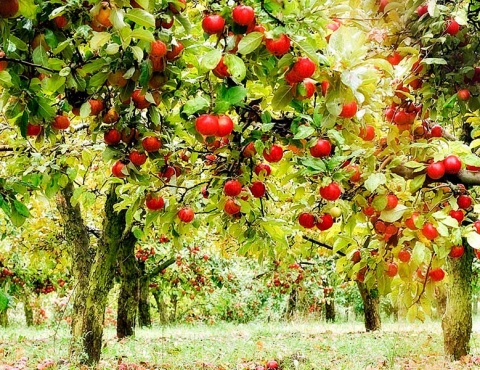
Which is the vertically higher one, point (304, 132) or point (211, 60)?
point (211, 60)

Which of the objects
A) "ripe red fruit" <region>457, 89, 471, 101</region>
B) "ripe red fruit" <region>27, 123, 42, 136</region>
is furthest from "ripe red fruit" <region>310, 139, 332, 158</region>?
"ripe red fruit" <region>27, 123, 42, 136</region>

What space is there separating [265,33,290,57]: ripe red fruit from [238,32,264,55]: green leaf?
1.7 inches

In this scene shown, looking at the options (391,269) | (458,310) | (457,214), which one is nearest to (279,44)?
(457,214)

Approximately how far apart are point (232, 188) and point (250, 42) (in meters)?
1.37

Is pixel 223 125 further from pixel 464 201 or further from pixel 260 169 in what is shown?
pixel 464 201

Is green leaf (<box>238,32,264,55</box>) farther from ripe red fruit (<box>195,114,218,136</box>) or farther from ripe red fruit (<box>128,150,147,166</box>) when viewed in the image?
ripe red fruit (<box>128,150,147,166</box>)

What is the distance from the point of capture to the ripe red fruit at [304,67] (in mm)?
2191

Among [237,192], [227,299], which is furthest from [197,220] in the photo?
[227,299]

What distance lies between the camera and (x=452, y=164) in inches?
122

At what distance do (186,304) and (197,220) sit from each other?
67.0 feet

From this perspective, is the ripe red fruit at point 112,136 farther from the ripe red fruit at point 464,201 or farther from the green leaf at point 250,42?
the ripe red fruit at point 464,201

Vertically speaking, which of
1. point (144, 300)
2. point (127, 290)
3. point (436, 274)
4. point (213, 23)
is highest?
point (213, 23)

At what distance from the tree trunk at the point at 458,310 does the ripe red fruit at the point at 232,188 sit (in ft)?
20.3

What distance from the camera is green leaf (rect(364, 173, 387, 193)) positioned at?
2.83 metres
